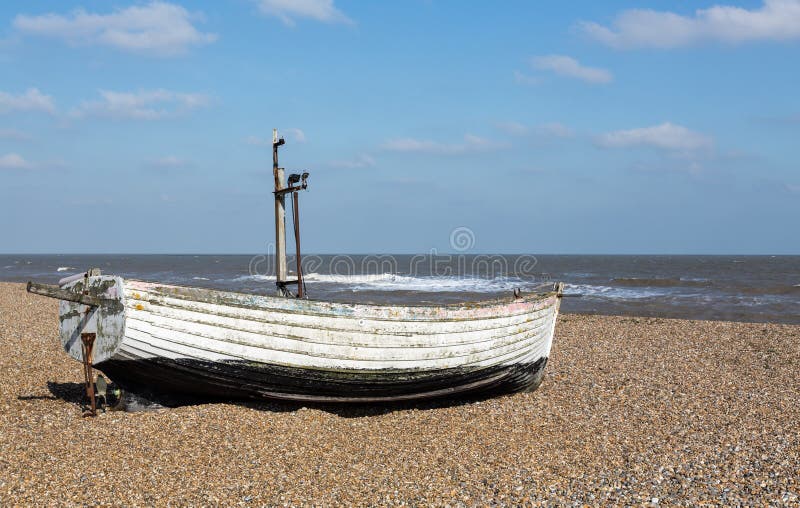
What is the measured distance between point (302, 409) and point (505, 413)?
2961 millimetres

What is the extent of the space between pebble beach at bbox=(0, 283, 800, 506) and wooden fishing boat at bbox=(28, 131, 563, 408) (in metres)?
0.44

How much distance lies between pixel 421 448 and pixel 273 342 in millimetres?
2321

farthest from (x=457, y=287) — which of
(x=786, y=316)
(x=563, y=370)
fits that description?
(x=563, y=370)

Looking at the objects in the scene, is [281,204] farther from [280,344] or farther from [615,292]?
[615,292]

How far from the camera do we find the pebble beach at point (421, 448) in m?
6.10

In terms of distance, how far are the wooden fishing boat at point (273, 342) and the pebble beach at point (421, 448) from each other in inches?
17.5

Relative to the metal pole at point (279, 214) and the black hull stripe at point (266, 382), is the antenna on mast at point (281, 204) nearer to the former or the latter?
the metal pole at point (279, 214)

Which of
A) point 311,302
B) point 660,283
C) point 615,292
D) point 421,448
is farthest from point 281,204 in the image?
point 660,283

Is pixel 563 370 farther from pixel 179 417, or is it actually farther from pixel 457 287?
pixel 457 287

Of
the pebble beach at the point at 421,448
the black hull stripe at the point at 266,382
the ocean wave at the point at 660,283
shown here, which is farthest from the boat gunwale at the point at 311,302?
the ocean wave at the point at 660,283

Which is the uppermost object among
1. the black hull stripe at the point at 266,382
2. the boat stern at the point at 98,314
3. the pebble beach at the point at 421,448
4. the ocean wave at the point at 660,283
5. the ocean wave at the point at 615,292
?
the boat stern at the point at 98,314

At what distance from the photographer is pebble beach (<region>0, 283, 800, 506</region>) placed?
6102 mm

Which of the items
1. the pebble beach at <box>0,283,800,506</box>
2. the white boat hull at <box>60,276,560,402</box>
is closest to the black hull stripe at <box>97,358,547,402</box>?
the white boat hull at <box>60,276,560,402</box>

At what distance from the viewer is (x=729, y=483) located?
6453 mm
